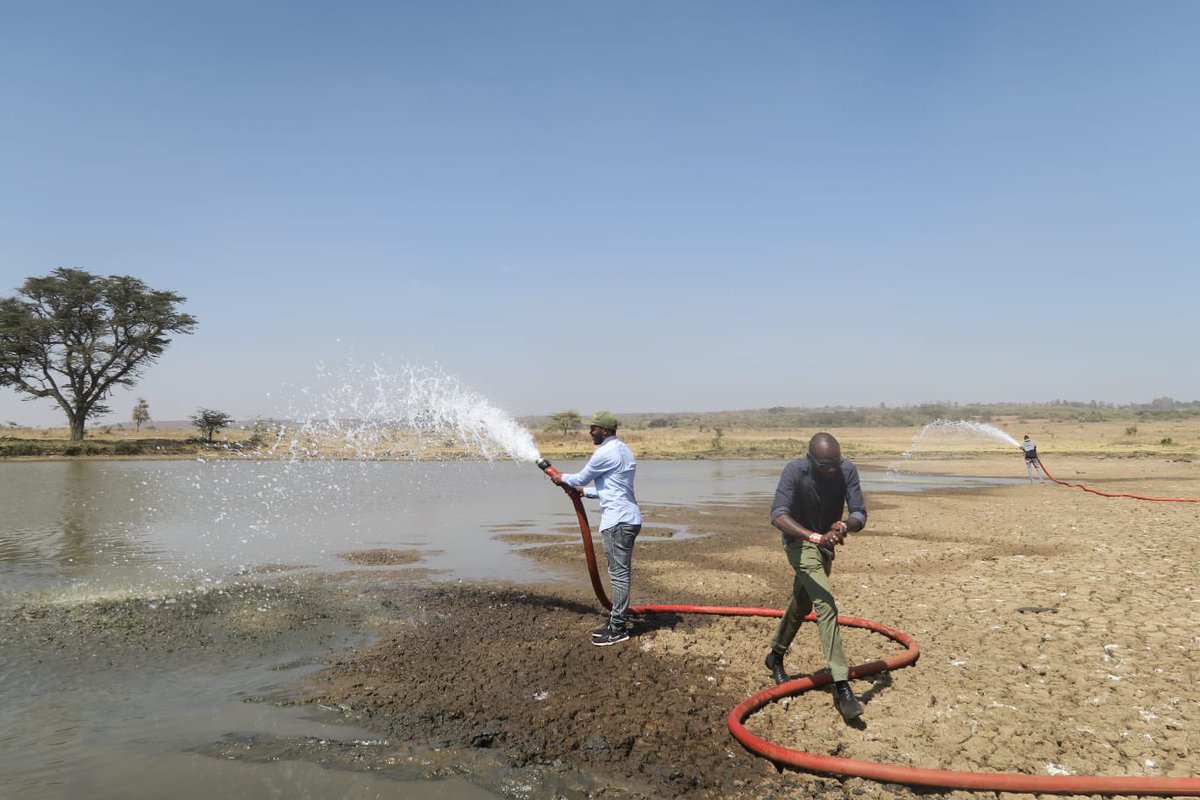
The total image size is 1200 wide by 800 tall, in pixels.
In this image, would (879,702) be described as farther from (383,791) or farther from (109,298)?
(109,298)

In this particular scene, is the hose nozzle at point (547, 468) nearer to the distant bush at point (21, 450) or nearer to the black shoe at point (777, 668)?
the black shoe at point (777, 668)

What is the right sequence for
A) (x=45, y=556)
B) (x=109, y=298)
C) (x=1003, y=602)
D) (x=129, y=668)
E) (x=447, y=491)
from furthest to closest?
(x=109, y=298)
(x=447, y=491)
(x=45, y=556)
(x=1003, y=602)
(x=129, y=668)

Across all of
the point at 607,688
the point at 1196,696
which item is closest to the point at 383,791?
the point at 607,688

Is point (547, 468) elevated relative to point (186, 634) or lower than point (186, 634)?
elevated

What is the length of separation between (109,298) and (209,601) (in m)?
53.8

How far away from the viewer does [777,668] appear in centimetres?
661

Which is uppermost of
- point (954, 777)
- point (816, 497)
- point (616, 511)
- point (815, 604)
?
point (816, 497)

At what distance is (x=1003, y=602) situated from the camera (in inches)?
364

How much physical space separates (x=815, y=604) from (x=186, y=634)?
7.36 metres

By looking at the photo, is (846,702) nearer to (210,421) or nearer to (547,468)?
(547,468)

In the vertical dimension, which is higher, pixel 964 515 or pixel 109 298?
pixel 109 298

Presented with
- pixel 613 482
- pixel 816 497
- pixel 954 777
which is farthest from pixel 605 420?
pixel 954 777

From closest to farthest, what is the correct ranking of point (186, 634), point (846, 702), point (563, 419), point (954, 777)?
point (954, 777), point (846, 702), point (186, 634), point (563, 419)

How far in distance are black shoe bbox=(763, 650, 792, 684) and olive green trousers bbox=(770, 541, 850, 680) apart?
0.06 meters
